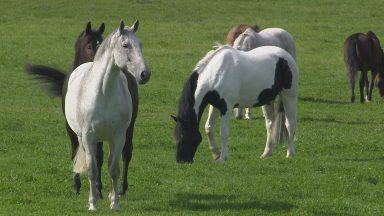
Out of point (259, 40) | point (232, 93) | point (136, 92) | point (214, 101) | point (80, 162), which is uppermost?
point (136, 92)

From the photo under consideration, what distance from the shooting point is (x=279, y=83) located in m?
17.7

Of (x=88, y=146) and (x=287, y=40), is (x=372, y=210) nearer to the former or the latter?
(x=88, y=146)

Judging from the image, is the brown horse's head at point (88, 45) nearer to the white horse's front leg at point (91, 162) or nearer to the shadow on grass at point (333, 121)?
the white horse's front leg at point (91, 162)

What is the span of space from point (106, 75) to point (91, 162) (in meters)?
1.12

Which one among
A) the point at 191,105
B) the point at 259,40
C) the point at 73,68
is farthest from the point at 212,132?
the point at 259,40

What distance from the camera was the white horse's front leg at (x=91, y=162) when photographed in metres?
12.1

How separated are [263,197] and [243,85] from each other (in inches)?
170

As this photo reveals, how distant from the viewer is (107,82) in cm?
1195

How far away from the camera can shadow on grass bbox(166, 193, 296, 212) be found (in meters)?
12.6

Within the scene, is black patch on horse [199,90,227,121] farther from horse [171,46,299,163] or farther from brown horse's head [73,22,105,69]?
brown horse's head [73,22,105,69]

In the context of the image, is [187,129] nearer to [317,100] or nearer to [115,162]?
[115,162]

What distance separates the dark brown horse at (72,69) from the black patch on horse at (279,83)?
4198 mm

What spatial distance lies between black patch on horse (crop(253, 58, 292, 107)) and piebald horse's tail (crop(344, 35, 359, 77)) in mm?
9734

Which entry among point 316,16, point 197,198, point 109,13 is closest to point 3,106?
point 197,198
